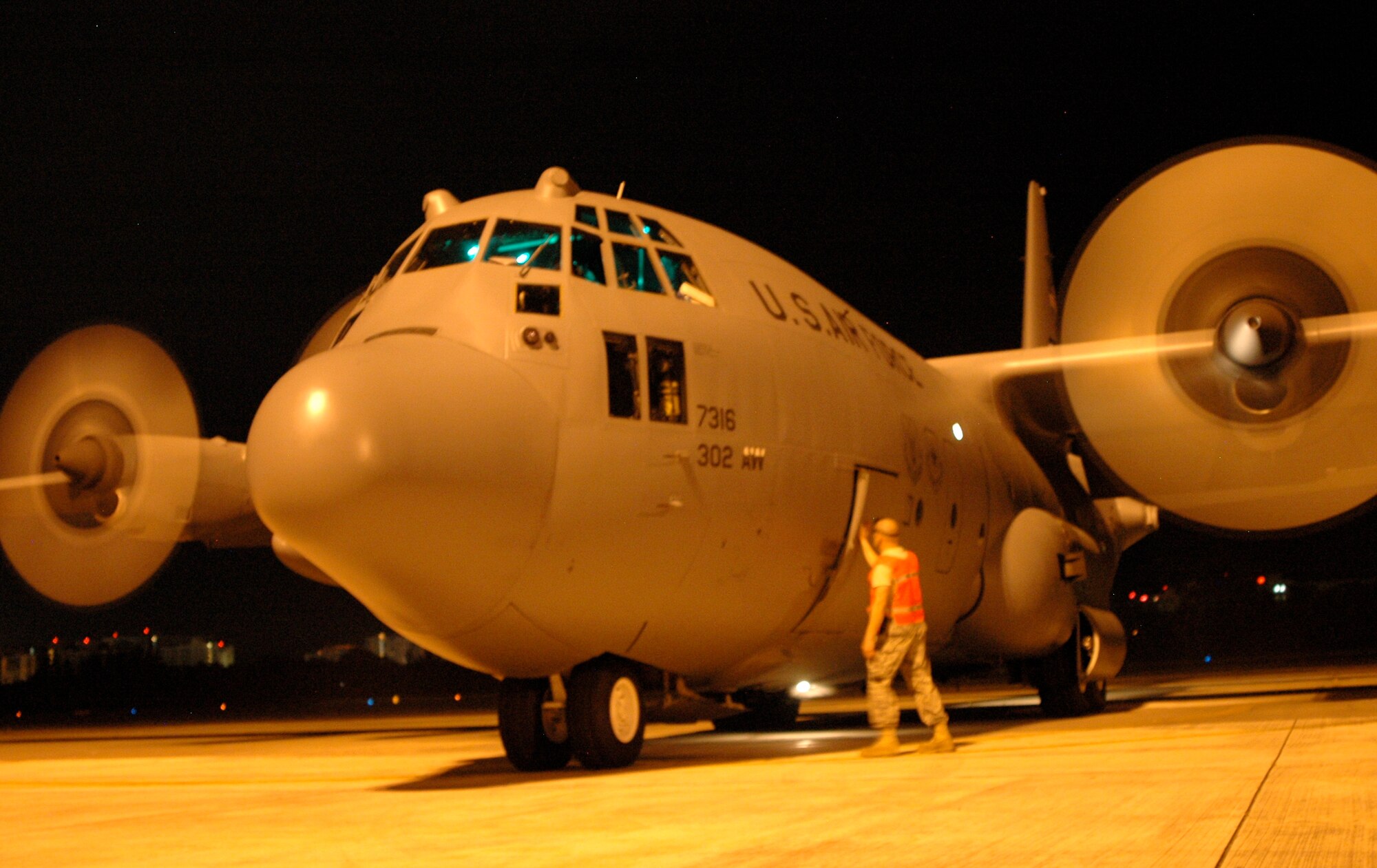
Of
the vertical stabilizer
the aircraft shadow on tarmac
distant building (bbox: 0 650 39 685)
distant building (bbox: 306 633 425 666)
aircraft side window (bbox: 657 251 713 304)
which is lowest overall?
the aircraft shadow on tarmac

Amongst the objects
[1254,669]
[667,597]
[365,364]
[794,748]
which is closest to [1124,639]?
[794,748]

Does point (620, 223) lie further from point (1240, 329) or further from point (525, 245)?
point (1240, 329)

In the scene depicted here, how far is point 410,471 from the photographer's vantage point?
748cm

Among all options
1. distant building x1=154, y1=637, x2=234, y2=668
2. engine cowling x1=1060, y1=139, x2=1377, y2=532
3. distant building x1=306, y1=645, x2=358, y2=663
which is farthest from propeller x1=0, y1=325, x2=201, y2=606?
distant building x1=154, y1=637, x2=234, y2=668

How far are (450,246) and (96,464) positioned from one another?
8.51m

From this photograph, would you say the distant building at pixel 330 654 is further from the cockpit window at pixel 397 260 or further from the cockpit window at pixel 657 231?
the cockpit window at pixel 657 231

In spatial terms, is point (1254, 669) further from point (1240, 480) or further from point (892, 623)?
point (892, 623)

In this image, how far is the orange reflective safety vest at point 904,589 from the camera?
9609mm

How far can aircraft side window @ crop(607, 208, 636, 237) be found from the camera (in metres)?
9.44

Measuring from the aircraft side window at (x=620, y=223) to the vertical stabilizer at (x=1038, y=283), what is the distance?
36.9 ft

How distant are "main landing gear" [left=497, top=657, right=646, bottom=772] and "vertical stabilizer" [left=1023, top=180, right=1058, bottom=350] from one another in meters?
12.1

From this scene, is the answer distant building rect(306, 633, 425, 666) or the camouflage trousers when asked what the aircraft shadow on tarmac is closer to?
the camouflage trousers

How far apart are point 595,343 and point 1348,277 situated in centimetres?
888

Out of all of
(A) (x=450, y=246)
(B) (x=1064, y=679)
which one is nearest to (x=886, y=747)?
(A) (x=450, y=246)
